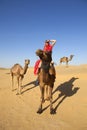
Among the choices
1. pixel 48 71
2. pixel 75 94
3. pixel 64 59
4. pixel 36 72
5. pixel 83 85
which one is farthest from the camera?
pixel 64 59

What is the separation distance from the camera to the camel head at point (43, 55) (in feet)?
24.7

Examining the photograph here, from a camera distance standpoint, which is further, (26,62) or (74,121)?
(26,62)

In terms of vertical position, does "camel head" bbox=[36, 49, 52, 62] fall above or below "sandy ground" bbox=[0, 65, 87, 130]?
above

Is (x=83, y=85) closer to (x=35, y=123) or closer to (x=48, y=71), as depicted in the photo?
(x=48, y=71)

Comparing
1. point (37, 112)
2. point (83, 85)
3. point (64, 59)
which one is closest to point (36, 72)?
point (37, 112)

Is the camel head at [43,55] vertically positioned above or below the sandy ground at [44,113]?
above

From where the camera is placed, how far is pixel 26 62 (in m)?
12.6

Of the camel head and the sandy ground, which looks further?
the camel head

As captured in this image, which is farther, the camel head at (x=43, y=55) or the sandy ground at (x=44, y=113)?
the camel head at (x=43, y=55)

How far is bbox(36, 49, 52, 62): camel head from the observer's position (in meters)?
7.53

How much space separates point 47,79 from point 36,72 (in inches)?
49.7

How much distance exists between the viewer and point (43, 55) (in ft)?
25.7

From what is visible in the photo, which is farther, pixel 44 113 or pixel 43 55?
pixel 44 113

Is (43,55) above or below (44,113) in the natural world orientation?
above
